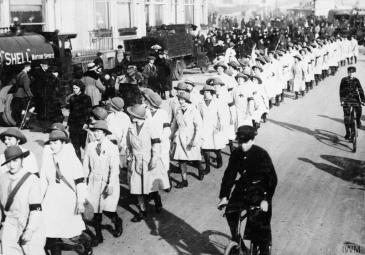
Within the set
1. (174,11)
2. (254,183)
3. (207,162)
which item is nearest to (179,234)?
(254,183)

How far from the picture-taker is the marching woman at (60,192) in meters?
5.84

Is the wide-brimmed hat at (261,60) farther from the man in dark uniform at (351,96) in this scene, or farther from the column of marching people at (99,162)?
the man in dark uniform at (351,96)

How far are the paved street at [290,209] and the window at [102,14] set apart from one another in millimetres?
14034

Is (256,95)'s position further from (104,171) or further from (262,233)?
(262,233)

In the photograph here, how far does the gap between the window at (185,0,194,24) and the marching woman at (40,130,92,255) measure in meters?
31.3

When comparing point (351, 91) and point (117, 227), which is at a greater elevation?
point (351, 91)

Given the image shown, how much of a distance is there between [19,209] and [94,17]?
2167cm

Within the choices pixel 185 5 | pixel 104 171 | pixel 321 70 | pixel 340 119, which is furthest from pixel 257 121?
pixel 185 5

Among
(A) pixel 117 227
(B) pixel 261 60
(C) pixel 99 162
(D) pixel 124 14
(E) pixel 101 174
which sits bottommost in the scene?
(A) pixel 117 227

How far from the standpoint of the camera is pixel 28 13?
879 inches

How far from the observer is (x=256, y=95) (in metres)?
13.5

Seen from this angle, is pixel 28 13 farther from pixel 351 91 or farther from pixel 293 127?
pixel 351 91

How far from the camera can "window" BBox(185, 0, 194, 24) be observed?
36.4 metres

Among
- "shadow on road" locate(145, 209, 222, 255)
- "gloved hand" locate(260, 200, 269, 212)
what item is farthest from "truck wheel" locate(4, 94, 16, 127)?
"gloved hand" locate(260, 200, 269, 212)
